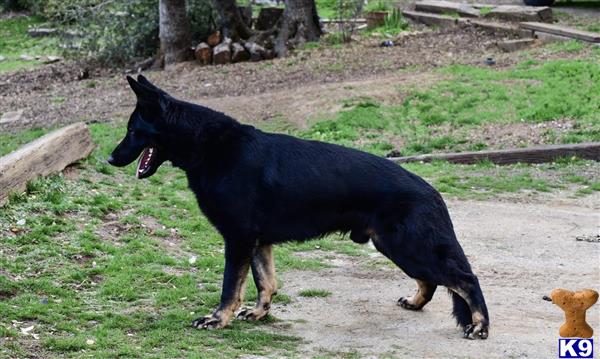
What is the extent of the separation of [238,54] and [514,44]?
5.39 m

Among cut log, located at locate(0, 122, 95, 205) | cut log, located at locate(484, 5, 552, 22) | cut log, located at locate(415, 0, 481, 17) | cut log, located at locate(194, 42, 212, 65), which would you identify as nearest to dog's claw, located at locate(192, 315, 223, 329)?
cut log, located at locate(0, 122, 95, 205)

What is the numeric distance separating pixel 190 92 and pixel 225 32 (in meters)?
3.57

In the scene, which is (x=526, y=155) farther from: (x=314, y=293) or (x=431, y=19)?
(x=431, y=19)

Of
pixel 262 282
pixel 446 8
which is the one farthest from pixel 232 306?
pixel 446 8

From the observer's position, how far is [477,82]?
16641 millimetres

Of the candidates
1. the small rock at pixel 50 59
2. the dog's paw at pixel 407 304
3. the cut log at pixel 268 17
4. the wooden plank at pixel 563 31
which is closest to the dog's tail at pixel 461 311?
the dog's paw at pixel 407 304

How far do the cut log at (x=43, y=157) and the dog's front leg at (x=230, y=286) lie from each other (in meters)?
3.38

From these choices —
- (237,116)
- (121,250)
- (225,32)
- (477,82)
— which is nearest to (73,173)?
(121,250)

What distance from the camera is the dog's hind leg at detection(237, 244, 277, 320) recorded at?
7508mm

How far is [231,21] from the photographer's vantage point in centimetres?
2147

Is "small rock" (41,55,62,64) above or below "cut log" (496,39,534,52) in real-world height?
below

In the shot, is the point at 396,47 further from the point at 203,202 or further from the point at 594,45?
the point at 203,202

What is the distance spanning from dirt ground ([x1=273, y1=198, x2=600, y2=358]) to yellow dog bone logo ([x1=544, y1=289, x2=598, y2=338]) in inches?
7.9

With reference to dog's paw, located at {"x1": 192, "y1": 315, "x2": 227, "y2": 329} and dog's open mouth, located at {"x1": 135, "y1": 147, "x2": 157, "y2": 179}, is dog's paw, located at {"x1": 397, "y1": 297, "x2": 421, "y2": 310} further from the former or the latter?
dog's open mouth, located at {"x1": 135, "y1": 147, "x2": 157, "y2": 179}
